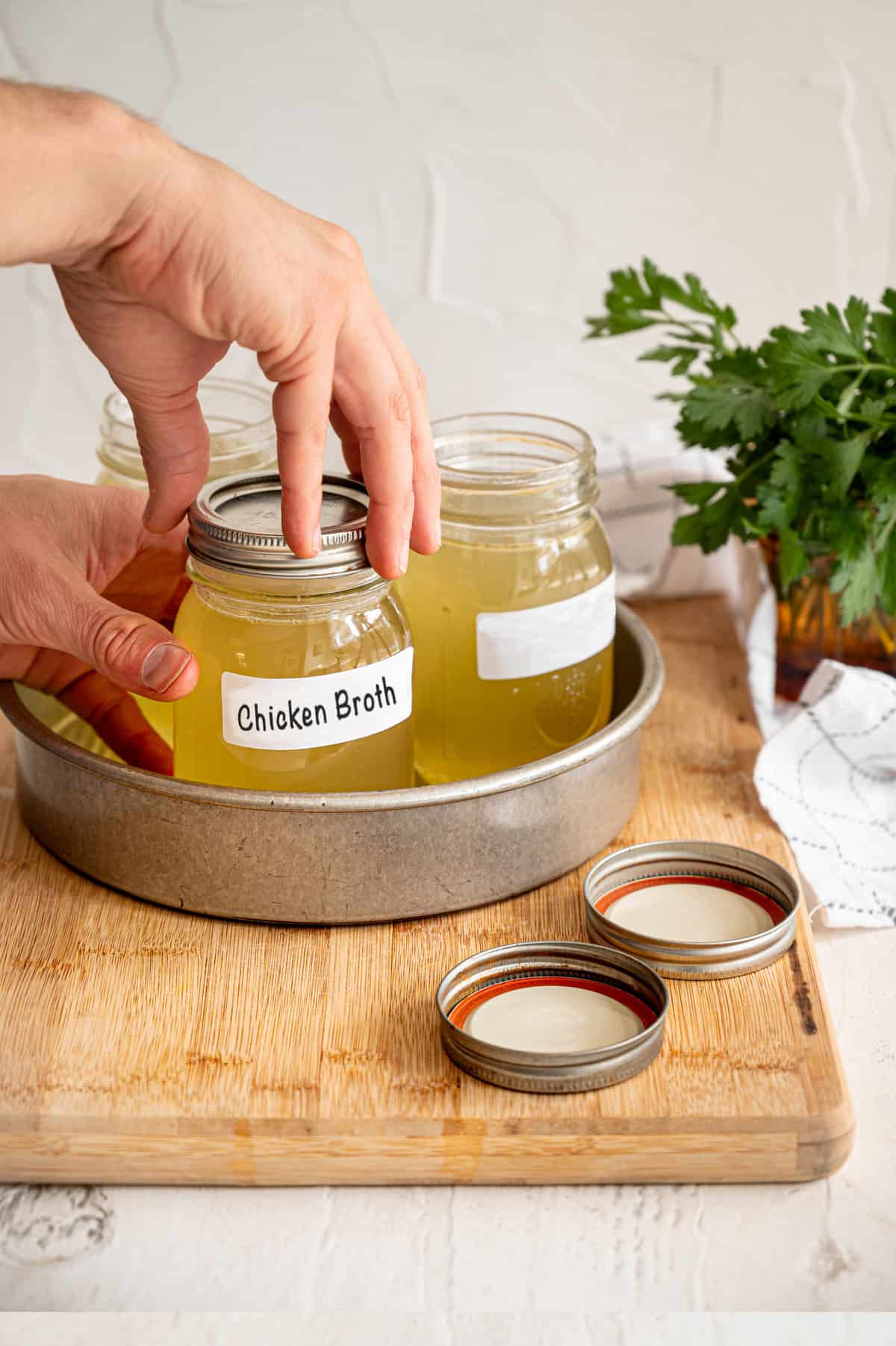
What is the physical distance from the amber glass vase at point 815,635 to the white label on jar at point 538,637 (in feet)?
1.02

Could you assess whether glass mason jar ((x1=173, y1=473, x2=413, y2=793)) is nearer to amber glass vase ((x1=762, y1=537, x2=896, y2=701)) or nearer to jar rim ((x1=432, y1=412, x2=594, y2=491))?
jar rim ((x1=432, y1=412, x2=594, y2=491))

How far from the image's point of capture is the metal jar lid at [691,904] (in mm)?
753

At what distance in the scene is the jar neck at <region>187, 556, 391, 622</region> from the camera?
0.74 metres

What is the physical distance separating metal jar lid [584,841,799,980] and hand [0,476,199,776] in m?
0.28

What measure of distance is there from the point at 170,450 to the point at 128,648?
135 millimetres

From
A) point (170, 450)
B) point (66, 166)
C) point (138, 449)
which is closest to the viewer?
point (66, 166)

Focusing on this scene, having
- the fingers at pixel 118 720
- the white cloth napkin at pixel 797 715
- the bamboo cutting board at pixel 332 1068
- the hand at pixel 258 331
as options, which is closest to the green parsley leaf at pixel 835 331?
the white cloth napkin at pixel 797 715

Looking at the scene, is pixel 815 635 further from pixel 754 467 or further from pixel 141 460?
pixel 141 460

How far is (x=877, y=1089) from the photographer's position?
740 mm

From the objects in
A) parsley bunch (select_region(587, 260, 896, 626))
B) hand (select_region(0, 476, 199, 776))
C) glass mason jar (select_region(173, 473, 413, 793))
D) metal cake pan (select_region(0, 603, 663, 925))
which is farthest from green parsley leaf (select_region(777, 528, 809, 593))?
hand (select_region(0, 476, 199, 776))

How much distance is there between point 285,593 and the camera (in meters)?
0.75

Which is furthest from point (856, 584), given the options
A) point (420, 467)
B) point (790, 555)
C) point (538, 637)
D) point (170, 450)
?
point (170, 450)

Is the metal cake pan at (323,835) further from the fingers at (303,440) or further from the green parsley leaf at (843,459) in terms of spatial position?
the green parsley leaf at (843,459)

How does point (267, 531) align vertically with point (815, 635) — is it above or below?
above
